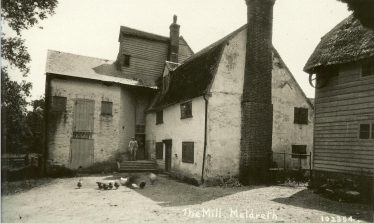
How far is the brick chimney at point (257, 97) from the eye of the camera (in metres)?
17.1

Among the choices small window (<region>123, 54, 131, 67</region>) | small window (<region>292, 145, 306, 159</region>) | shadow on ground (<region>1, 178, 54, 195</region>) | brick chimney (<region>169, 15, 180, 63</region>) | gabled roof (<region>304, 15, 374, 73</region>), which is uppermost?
brick chimney (<region>169, 15, 180, 63</region>)

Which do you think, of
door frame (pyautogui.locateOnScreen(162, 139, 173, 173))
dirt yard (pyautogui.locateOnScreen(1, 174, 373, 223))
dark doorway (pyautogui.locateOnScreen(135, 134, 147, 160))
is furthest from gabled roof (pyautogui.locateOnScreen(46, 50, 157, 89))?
dirt yard (pyautogui.locateOnScreen(1, 174, 373, 223))

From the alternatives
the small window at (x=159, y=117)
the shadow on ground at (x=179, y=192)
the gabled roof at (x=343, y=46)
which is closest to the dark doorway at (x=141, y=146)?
the small window at (x=159, y=117)

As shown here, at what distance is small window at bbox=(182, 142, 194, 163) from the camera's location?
60.1 ft

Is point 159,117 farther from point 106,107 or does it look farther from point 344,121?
point 344,121

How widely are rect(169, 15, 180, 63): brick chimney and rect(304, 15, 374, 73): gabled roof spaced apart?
14.3 meters

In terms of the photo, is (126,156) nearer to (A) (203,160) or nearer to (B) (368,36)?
(A) (203,160)

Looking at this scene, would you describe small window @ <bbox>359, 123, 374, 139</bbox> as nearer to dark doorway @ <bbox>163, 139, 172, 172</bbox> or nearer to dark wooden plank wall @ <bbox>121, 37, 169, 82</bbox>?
dark doorway @ <bbox>163, 139, 172, 172</bbox>

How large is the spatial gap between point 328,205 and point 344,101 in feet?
14.8

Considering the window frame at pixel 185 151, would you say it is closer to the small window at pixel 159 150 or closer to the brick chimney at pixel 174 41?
the small window at pixel 159 150

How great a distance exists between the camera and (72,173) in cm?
2214

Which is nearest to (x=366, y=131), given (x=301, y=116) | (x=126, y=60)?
(x=301, y=116)

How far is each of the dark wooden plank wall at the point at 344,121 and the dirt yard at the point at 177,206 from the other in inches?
66.0

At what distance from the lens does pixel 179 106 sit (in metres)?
20.3
